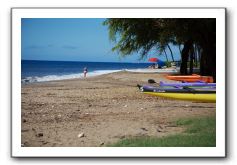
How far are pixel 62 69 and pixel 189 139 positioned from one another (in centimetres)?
120

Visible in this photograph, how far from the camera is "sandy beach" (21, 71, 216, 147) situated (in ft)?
14.5

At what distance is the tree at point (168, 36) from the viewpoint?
177 inches

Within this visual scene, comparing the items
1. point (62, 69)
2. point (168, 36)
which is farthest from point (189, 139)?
point (62, 69)

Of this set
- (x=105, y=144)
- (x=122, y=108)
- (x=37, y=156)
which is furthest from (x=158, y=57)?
(x=37, y=156)

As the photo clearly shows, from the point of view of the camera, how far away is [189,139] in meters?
4.42

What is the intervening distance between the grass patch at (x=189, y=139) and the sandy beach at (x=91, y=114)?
49mm

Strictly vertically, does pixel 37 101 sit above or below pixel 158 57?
below

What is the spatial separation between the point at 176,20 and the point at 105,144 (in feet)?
3.81

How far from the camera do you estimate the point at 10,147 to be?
4367 millimetres

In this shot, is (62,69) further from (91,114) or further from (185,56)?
(185,56)

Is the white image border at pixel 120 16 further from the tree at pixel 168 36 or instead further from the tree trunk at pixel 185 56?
the tree trunk at pixel 185 56

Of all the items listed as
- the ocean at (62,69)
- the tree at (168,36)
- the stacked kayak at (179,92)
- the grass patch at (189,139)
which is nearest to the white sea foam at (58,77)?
the ocean at (62,69)

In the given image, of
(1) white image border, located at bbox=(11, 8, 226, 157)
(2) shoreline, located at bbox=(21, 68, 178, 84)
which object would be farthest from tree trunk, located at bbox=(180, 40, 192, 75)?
(1) white image border, located at bbox=(11, 8, 226, 157)

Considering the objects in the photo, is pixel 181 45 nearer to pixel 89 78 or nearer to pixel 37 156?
pixel 89 78
